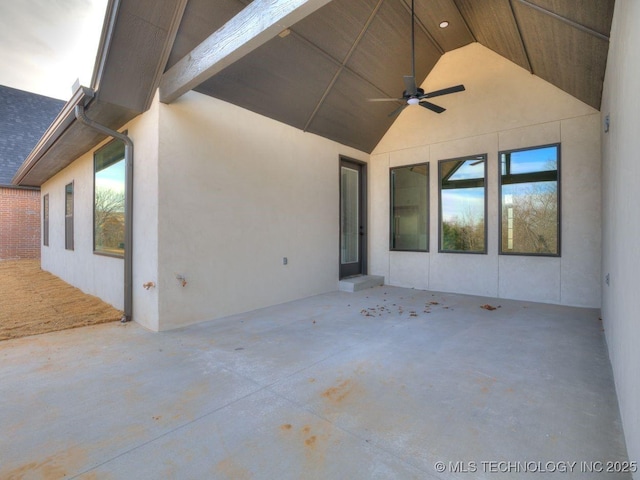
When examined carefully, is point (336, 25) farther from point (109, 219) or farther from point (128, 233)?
point (109, 219)

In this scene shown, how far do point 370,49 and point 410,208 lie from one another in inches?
129

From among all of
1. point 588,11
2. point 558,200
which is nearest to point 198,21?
point 588,11

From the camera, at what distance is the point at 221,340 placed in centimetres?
368

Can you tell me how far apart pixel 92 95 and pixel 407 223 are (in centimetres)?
592

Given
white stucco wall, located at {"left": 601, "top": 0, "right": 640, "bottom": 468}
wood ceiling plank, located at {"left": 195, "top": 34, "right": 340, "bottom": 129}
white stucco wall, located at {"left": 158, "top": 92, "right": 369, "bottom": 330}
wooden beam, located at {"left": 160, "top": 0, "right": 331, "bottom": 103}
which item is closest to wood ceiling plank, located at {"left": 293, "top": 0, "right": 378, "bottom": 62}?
wood ceiling plank, located at {"left": 195, "top": 34, "right": 340, "bottom": 129}

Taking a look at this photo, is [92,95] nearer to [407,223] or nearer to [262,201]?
[262,201]

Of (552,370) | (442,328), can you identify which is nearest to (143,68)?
(442,328)

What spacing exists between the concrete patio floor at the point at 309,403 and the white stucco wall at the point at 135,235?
2.47ft

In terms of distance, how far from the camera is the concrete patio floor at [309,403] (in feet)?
5.57

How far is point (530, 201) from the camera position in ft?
18.5

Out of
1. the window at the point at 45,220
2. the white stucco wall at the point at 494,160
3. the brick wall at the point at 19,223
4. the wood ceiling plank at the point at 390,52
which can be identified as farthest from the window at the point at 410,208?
the brick wall at the point at 19,223

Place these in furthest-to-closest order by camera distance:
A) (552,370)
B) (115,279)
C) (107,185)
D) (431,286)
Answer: (431,286), (107,185), (115,279), (552,370)

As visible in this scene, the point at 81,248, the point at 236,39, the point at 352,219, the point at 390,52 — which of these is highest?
the point at 390,52

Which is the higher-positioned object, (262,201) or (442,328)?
(262,201)
